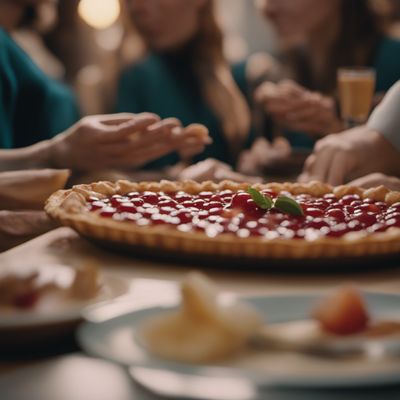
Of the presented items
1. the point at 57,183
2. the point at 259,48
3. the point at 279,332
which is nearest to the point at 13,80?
the point at 57,183

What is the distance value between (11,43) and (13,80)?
13 cm

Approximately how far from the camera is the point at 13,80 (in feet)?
7.23

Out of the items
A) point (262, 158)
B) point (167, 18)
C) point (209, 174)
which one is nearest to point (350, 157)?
point (209, 174)

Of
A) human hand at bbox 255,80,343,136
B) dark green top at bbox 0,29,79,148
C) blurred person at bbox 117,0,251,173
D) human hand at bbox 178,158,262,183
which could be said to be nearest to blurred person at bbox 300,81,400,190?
human hand at bbox 178,158,262,183

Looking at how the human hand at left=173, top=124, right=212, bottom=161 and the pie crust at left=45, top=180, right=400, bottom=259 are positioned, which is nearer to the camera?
the pie crust at left=45, top=180, right=400, bottom=259

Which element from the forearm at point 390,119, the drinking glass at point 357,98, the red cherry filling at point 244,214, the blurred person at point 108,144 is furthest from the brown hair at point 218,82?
the red cherry filling at point 244,214

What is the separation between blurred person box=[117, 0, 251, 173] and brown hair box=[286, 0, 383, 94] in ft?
0.91

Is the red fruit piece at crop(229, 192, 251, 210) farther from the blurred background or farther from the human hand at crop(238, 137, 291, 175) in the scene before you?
the blurred background

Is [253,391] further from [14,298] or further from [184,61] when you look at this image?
[184,61]

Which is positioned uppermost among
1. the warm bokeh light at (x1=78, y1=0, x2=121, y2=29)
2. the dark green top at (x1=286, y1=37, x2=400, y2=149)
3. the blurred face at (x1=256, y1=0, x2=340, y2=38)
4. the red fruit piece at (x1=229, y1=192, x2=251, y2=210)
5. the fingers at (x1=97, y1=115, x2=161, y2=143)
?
the warm bokeh light at (x1=78, y1=0, x2=121, y2=29)

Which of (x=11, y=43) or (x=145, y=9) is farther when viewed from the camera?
(x=145, y=9)

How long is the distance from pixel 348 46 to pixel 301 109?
107cm

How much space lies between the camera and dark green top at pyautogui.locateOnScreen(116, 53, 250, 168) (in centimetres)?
342

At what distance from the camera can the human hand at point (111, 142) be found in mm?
1588
